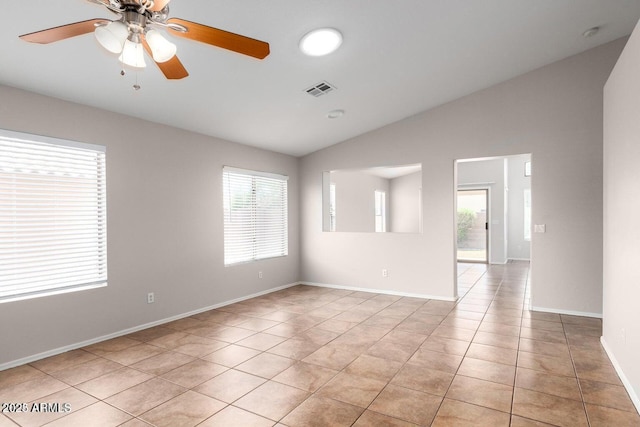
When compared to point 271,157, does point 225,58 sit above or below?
above

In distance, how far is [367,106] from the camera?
475cm

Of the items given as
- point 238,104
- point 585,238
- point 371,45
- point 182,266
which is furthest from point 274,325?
point 585,238

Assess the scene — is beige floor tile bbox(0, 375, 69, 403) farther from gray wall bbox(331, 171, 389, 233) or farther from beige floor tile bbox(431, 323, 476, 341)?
gray wall bbox(331, 171, 389, 233)

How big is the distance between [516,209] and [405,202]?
3.24 metres

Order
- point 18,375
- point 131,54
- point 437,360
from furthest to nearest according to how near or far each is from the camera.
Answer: point 437,360 → point 18,375 → point 131,54

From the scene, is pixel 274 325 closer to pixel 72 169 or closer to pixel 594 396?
pixel 72 169

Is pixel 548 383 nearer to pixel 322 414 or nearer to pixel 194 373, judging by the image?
pixel 322 414

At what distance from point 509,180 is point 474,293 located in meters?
5.86

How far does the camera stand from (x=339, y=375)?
9.33 ft

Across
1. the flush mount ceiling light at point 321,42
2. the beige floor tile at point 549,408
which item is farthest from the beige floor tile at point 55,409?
the flush mount ceiling light at point 321,42

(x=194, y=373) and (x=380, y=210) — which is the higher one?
(x=380, y=210)

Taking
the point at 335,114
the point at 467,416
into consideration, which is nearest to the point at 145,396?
the point at 467,416

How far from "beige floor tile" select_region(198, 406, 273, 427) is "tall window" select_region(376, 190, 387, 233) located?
8.52 meters

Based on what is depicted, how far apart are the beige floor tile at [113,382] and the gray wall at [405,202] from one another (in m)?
9.63
